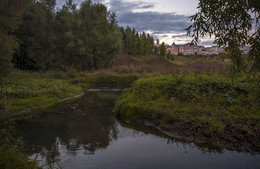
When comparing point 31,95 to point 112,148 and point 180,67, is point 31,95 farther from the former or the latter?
point 180,67

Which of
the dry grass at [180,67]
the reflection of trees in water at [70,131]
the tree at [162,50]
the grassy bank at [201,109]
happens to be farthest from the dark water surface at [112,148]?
the tree at [162,50]

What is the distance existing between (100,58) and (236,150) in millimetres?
49580

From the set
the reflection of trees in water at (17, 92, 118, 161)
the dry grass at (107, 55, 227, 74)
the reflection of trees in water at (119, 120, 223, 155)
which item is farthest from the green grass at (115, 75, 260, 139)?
the dry grass at (107, 55, 227, 74)

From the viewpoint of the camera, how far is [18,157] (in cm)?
634

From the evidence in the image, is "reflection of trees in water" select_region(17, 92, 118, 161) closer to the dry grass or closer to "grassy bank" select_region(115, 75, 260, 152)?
"grassy bank" select_region(115, 75, 260, 152)

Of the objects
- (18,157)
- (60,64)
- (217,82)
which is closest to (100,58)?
(60,64)

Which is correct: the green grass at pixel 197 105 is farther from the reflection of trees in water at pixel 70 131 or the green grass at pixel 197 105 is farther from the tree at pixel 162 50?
the tree at pixel 162 50

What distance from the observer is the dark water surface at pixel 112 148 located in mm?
8938

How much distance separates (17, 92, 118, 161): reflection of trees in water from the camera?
10.8m

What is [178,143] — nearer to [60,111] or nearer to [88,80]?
[60,111]

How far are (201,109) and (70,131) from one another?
24.4 feet

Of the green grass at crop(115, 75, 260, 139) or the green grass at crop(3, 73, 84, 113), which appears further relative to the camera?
the green grass at crop(3, 73, 84, 113)

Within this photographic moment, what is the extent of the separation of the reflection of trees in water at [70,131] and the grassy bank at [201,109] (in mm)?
1995

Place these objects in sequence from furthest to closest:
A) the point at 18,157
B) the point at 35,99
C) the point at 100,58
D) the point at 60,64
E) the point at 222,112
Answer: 1. the point at 100,58
2. the point at 60,64
3. the point at 35,99
4. the point at 222,112
5. the point at 18,157
